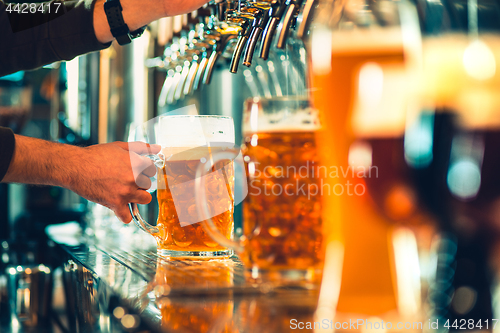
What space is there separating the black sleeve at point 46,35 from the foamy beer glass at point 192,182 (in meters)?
0.50

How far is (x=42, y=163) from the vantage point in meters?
0.89

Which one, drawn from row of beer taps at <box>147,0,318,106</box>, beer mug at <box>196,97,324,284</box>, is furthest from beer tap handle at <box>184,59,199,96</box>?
beer mug at <box>196,97,324,284</box>

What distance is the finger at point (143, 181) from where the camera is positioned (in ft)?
2.77

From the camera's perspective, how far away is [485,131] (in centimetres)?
41

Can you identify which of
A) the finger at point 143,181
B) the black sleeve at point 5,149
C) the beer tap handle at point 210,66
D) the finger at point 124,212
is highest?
the beer tap handle at point 210,66

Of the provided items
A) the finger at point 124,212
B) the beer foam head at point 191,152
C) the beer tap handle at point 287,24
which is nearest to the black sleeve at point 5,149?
the finger at point 124,212

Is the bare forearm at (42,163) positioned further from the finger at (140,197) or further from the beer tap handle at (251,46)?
the beer tap handle at (251,46)

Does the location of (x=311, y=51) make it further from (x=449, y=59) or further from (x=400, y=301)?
(x=400, y=301)

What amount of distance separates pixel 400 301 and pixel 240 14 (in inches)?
22.5

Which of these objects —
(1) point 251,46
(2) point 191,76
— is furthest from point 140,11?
(1) point 251,46

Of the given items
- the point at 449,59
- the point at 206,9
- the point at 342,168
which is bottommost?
A: the point at 342,168

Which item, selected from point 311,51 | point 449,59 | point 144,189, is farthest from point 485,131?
point 144,189

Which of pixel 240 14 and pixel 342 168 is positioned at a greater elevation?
pixel 240 14

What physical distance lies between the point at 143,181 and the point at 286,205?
405 millimetres
